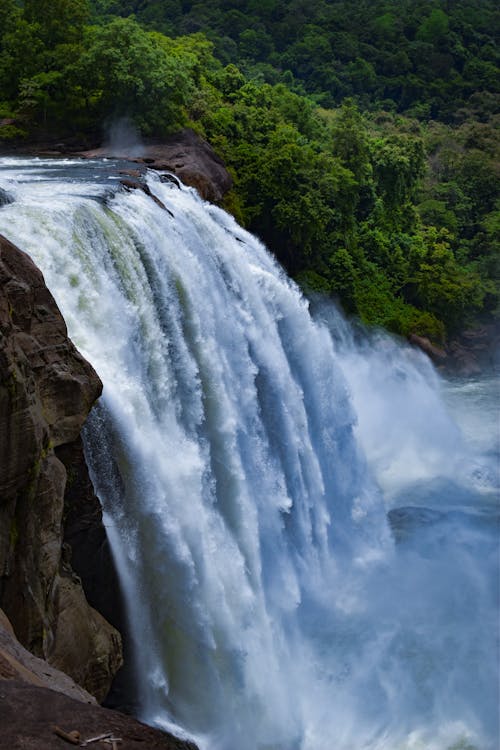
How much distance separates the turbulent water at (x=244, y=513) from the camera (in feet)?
36.8

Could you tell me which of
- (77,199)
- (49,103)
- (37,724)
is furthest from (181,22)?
(37,724)

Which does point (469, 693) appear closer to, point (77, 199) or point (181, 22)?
point (77, 199)

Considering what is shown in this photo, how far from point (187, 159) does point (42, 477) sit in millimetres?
16002

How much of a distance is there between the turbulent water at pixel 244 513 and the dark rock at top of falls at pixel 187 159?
204 centimetres

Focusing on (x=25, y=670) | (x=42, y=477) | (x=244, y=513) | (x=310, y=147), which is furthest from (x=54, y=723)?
(x=310, y=147)

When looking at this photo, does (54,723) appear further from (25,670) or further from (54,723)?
(25,670)

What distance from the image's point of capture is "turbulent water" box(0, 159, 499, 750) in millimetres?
→ 11203

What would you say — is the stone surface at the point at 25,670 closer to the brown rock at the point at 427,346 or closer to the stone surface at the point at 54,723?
the stone surface at the point at 54,723

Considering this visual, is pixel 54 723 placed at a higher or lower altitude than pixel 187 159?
lower

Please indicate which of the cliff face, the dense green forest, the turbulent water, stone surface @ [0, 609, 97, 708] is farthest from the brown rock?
stone surface @ [0, 609, 97, 708]

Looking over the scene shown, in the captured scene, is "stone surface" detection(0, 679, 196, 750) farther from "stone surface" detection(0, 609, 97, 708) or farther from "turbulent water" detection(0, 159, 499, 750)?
"turbulent water" detection(0, 159, 499, 750)

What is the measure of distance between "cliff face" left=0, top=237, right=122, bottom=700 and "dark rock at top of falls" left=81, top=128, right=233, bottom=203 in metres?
12.7

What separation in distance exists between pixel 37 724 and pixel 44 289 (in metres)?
5.43

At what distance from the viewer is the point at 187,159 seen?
23031 millimetres
